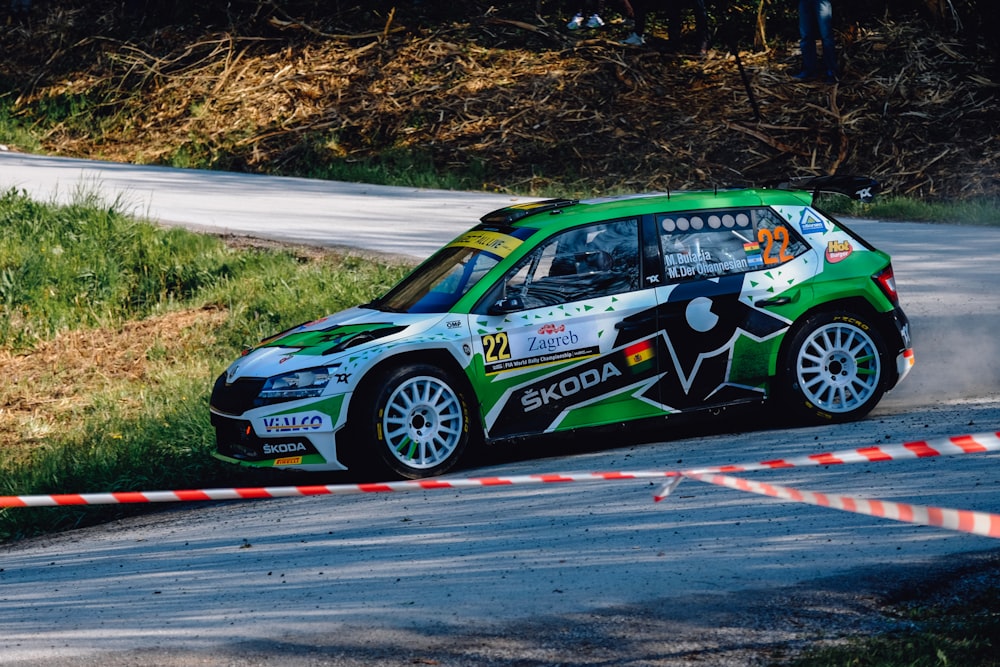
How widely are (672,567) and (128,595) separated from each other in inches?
102

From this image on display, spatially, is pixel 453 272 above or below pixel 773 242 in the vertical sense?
below

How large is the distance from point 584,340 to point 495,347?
55 centimetres

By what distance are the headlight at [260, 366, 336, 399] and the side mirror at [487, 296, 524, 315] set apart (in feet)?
3.38

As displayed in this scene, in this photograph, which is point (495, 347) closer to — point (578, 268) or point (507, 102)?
point (578, 268)

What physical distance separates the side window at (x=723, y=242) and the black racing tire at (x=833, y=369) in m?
0.50

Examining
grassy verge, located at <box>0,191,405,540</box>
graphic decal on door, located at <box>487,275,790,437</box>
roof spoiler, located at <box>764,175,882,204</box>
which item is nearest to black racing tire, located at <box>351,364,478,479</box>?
graphic decal on door, located at <box>487,275,790,437</box>

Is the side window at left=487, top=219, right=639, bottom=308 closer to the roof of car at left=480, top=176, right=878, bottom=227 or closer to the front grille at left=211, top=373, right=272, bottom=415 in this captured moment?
the roof of car at left=480, top=176, right=878, bottom=227

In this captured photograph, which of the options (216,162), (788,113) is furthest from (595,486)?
(216,162)

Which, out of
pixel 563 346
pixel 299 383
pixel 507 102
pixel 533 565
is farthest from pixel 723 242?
pixel 507 102

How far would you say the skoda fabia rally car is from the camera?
784 cm

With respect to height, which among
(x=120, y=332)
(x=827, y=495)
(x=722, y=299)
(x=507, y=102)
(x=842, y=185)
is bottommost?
(x=827, y=495)

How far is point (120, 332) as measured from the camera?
42.0 feet

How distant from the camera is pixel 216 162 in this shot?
1966 cm

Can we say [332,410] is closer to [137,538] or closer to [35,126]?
[137,538]
